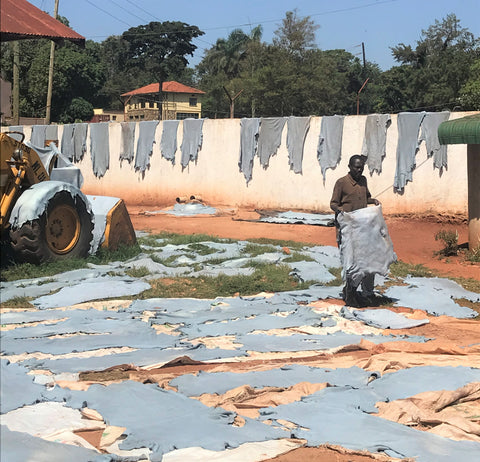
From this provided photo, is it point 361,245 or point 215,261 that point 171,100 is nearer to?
point 215,261

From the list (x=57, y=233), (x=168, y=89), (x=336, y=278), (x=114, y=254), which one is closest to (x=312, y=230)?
(x=336, y=278)

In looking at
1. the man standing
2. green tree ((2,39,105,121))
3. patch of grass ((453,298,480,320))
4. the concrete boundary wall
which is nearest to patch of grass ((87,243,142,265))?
the man standing

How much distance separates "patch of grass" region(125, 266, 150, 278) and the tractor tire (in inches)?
35.4

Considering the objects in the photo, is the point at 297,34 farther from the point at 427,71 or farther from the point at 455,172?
the point at 455,172

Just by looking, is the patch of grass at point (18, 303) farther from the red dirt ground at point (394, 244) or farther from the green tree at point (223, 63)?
the green tree at point (223, 63)

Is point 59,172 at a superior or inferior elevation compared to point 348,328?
superior

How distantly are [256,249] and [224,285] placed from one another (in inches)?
99.6

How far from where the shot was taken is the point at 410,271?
32.7 ft

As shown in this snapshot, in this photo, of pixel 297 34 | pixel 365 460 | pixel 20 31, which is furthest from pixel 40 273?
pixel 297 34

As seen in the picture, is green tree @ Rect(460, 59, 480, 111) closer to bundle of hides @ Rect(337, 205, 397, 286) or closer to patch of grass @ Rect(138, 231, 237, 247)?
patch of grass @ Rect(138, 231, 237, 247)

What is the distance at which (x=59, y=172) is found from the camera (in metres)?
10.1

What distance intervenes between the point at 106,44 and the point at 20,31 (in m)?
68.3

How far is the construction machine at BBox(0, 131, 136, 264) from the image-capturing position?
857 centimetres

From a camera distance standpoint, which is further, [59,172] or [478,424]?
[59,172]
